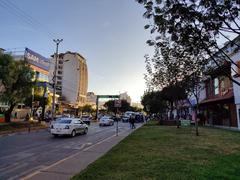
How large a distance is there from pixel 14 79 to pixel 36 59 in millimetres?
31257

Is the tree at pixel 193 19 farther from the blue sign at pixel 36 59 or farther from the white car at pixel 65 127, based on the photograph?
the blue sign at pixel 36 59

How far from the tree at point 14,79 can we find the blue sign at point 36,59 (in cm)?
2448

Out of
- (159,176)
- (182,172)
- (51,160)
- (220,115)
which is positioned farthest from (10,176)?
(220,115)

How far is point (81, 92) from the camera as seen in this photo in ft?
447

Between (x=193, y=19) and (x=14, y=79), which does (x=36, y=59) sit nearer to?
(x=14, y=79)

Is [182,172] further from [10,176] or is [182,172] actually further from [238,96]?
[238,96]

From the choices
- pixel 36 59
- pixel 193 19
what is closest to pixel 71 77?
pixel 36 59

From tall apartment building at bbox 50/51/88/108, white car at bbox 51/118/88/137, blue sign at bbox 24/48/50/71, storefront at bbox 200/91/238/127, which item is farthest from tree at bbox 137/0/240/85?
tall apartment building at bbox 50/51/88/108

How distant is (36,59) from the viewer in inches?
2293

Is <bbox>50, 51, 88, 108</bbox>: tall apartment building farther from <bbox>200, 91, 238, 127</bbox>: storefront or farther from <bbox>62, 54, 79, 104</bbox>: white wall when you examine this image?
<bbox>200, 91, 238, 127</bbox>: storefront

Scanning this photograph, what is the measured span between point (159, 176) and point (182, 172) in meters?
0.88

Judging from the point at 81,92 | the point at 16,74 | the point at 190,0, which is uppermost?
the point at 81,92

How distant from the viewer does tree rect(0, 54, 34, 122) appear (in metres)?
27.8

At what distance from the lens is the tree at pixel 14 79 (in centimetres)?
2780
